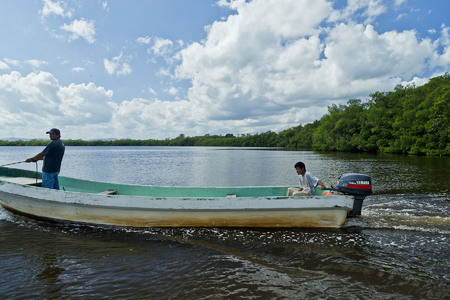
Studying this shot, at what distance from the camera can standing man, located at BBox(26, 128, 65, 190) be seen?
28.1ft

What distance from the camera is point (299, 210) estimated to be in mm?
7625

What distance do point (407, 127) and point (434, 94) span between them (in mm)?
7589

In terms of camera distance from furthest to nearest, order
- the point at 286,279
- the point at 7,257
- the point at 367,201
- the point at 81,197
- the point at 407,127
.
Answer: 1. the point at 407,127
2. the point at 367,201
3. the point at 81,197
4. the point at 7,257
5. the point at 286,279

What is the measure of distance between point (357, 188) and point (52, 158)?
973 centimetres

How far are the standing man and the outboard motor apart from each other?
9.24 meters

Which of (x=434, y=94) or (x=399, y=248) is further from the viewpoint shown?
(x=434, y=94)

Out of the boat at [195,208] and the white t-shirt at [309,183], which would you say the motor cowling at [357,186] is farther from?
the white t-shirt at [309,183]

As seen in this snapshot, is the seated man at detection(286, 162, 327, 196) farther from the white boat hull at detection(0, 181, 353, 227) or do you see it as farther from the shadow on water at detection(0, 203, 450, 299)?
the shadow on water at detection(0, 203, 450, 299)

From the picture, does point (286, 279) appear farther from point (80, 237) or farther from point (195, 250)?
point (80, 237)

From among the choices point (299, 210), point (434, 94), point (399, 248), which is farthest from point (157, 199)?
point (434, 94)

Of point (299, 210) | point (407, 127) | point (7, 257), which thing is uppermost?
point (407, 127)

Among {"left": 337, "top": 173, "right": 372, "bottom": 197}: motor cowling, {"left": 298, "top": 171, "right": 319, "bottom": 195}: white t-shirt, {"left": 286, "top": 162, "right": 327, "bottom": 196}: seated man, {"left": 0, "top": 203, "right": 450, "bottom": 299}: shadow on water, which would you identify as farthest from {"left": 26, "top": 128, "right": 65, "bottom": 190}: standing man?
{"left": 337, "top": 173, "right": 372, "bottom": 197}: motor cowling

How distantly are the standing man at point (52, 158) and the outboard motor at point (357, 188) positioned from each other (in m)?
9.24

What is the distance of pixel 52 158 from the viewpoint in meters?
8.66
